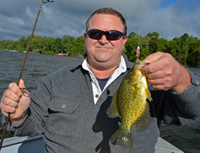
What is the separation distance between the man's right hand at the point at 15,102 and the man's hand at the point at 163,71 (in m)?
1.47

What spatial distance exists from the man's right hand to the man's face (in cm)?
132

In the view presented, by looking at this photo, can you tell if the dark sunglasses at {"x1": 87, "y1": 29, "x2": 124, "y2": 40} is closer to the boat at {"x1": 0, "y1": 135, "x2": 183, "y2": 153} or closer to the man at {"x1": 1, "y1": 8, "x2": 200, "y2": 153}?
the man at {"x1": 1, "y1": 8, "x2": 200, "y2": 153}

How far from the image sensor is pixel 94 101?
2369 mm

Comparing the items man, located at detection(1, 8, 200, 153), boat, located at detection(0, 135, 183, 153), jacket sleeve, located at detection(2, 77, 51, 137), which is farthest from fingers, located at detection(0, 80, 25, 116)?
boat, located at detection(0, 135, 183, 153)

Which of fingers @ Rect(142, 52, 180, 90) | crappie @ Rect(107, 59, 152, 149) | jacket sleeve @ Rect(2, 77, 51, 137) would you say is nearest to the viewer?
fingers @ Rect(142, 52, 180, 90)

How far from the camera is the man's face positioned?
2719 mm

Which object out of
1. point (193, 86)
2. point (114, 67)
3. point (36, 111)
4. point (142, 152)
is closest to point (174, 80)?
point (193, 86)

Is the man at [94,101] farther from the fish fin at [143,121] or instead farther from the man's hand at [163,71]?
the fish fin at [143,121]

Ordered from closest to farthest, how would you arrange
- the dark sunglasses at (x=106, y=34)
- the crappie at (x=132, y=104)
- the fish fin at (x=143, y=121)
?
the crappie at (x=132, y=104)
the fish fin at (x=143, y=121)
the dark sunglasses at (x=106, y=34)

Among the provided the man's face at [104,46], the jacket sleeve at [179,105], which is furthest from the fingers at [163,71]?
the man's face at [104,46]

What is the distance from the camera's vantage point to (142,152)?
85.6 inches

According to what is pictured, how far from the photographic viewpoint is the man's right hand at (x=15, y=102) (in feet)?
5.68

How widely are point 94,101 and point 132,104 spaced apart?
2.62ft

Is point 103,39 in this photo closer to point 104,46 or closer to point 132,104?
point 104,46
